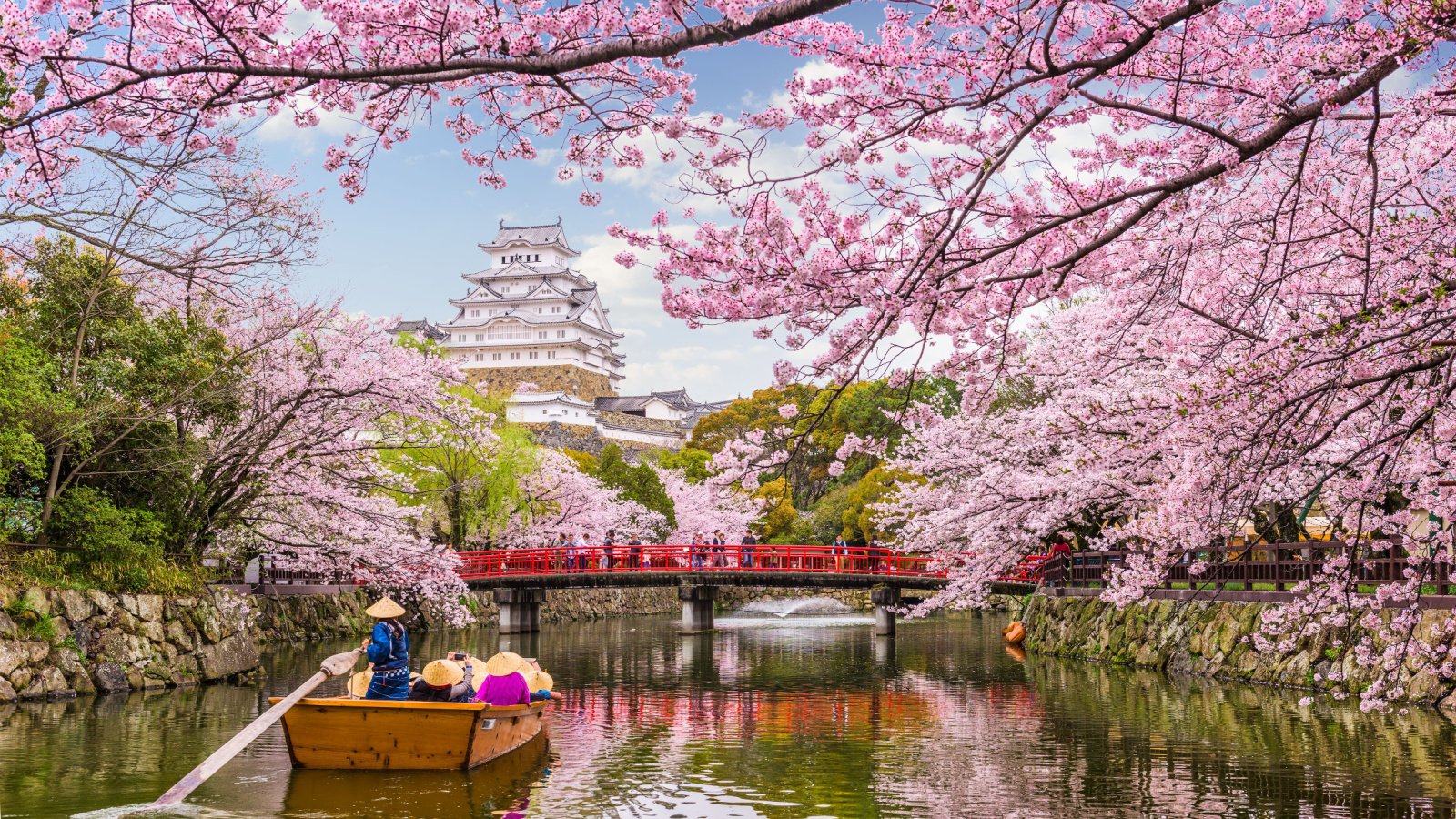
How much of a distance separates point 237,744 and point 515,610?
2443 cm

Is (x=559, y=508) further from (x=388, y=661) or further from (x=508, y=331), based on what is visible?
(x=508, y=331)

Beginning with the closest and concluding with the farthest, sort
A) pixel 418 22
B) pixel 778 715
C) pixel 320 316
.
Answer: pixel 418 22, pixel 778 715, pixel 320 316

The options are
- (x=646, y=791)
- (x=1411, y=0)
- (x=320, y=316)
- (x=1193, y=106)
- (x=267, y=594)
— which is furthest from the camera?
(x=267, y=594)

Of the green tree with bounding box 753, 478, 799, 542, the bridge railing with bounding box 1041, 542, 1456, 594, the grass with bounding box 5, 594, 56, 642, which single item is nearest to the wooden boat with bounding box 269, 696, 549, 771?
the grass with bounding box 5, 594, 56, 642

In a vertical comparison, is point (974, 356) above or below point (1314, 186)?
below

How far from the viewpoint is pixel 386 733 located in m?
10.6

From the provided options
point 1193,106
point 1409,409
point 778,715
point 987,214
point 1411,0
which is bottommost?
point 778,715

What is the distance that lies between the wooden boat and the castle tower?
65.6 metres

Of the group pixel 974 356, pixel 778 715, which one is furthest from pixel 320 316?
pixel 974 356

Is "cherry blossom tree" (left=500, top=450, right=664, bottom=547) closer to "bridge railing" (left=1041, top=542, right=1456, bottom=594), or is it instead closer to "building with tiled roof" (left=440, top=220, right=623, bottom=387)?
"bridge railing" (left=1041, top=542, right=1456, bottom=594)

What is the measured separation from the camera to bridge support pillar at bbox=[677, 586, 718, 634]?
34.7m

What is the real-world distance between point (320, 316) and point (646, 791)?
37.3 ft

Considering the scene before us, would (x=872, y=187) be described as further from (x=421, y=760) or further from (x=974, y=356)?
(x=421, y=760)

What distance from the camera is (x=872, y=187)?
695 cm
